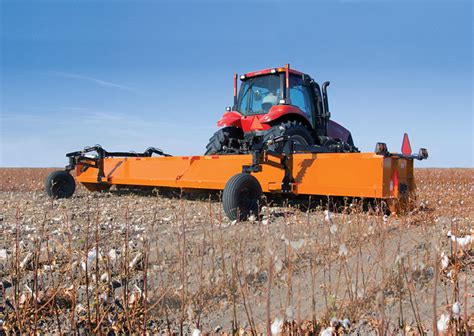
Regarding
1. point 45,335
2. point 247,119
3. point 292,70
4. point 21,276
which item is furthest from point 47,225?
point 292,70

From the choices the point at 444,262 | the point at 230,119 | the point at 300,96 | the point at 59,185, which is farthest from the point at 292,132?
the point at 59,185

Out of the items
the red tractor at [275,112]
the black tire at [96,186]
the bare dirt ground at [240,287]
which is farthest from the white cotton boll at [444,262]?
the black tire at [96,186]

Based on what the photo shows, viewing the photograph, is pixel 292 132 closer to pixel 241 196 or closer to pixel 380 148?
pixel 380 148

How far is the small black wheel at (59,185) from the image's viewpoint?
866cm

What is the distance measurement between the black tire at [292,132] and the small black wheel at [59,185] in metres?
4.20

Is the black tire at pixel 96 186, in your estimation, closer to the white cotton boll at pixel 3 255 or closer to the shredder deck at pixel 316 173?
the shredder deck at pixel 316 173

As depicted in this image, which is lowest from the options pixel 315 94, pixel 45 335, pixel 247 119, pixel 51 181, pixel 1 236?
pixel 45 335

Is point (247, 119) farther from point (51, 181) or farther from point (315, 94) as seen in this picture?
point (51, 181)

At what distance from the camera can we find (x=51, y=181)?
8.60 m

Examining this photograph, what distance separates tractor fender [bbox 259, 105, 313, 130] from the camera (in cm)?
762

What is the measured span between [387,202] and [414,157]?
1132 millimetres

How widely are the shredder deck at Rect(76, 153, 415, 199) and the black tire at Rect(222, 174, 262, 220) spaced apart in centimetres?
67

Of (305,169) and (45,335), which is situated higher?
(305,169)

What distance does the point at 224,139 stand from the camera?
27.4 feet
